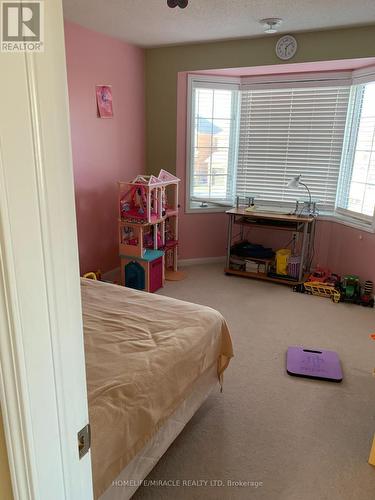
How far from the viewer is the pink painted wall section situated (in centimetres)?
340

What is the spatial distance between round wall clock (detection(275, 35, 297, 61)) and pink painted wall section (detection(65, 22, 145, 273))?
1.53 meters

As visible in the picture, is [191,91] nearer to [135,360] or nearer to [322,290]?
[322,290]

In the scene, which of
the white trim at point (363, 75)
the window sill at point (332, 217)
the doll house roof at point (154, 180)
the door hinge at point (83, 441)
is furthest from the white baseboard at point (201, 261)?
the door hinge at point (83, 441)

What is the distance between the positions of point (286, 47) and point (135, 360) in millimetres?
3402

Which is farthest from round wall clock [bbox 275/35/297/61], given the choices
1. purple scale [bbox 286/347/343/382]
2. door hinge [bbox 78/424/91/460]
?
door hinge [bbox 78/424/91/460]

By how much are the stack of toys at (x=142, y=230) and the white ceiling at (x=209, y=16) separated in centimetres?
136

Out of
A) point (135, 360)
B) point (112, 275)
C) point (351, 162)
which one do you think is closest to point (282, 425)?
point (135, 360)

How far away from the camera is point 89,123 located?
3.58 metres

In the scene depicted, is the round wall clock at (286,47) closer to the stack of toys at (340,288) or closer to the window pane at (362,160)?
the window pane at (362,160)

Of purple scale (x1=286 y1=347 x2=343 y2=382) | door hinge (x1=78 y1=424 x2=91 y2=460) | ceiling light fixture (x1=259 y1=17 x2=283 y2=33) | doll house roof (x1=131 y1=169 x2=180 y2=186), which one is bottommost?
purple scale (x1=286 y1=347 x2=343 y2=382)

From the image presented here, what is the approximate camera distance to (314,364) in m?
2.65

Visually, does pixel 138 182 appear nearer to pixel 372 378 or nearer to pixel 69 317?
pixel 372 378

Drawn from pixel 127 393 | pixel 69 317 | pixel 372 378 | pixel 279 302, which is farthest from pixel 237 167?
pixel 69 317

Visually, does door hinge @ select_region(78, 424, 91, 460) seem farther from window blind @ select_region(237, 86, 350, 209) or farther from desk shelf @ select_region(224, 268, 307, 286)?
window blind @ select_region(237, 86, 350, 209)
